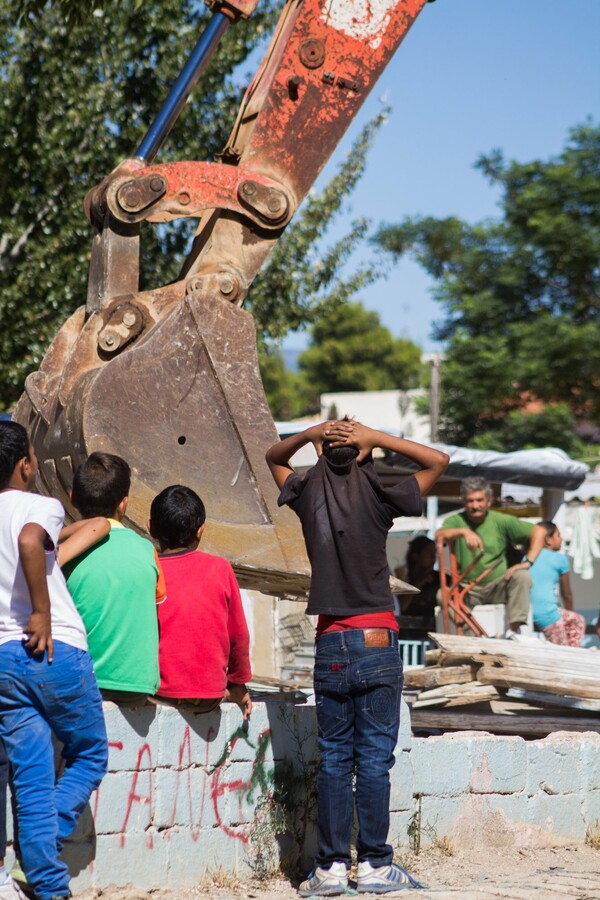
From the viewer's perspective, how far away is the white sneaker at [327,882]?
4.50 metres

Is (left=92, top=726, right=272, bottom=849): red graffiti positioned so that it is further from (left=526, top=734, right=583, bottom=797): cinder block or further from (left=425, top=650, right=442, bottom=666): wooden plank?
(left=425, top=650, right=442, bottom=666): wooden plank

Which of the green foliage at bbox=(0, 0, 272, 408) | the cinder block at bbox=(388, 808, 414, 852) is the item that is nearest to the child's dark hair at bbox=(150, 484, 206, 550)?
the cinder block at bbox=(388, 808, 414, 852)

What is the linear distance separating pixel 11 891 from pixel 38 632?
860mm

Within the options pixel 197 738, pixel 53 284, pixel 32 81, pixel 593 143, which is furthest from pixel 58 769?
pixel 593 143

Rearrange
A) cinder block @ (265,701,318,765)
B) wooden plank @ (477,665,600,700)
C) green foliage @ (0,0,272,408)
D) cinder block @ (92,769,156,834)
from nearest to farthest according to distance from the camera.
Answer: cinder block @ (92,769,156,834) < cinder block @ (265,701,318,765) < wooden plank @ (477,665,600,700) < green foliage @ (0,0,272,408)

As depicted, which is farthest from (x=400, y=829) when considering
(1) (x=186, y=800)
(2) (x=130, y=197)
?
(2) (x=130, y=197)

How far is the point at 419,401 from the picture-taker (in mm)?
35531

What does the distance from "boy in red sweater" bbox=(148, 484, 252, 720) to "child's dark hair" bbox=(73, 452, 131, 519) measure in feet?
0.82

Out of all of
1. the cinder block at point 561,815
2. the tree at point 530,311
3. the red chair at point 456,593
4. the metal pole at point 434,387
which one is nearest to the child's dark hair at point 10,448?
the cinder block at point 561,815

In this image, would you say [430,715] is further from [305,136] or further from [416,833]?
[305,136]

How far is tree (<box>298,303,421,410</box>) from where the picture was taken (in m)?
56.4

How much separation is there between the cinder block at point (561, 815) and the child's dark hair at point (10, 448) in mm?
3236

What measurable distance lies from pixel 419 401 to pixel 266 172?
29530 millimetres

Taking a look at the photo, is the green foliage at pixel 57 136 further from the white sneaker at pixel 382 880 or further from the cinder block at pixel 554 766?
A: the white sneaker at pixel 382 880
